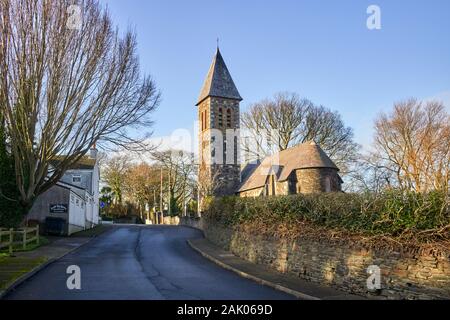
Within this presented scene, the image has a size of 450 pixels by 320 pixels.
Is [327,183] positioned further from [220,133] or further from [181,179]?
[181,179]

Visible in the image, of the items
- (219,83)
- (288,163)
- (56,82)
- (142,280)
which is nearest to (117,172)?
(219,83)

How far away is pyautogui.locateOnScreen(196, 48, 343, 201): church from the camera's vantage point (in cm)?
4619

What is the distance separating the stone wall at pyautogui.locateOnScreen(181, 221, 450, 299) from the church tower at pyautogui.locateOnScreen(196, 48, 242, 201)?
34.7 m

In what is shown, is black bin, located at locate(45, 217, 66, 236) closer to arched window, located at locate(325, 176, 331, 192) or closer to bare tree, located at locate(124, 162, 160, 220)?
arched window, located at locate(325, 176, 331, 192)

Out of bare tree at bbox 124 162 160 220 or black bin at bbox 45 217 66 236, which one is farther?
bare tree at bbox 124 162 160 220

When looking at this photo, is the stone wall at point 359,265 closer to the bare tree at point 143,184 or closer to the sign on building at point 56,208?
the sign on building at point 56,208

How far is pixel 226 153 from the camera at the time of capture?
54.0 m

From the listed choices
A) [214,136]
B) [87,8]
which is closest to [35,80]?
[87,8]

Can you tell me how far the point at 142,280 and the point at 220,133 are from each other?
40.7 metres

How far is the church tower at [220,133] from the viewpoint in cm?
5216

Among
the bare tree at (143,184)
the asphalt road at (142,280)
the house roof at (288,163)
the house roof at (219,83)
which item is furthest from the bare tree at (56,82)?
the bare tree at (143,184)

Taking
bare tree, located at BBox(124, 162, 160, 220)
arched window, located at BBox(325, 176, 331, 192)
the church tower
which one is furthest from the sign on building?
bare tree, located at BBox(124, 162, 160, 220)

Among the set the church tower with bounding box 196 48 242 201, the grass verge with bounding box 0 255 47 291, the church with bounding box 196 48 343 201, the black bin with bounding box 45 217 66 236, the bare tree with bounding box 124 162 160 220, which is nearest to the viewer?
the grass verge with bounding box 0 255 47 291
